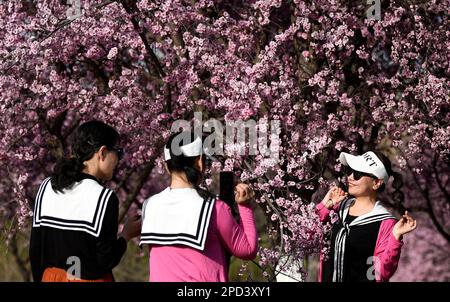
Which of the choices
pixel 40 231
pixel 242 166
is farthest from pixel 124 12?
pixel 40 231

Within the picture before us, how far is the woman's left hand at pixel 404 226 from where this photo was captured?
563cm

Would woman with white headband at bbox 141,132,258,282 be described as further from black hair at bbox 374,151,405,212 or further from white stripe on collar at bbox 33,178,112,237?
black hair at bbox 374,151,405,212

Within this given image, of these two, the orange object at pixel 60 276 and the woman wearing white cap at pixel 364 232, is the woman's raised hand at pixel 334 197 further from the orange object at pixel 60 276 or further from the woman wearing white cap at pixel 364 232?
the orange object at pixel 60 276

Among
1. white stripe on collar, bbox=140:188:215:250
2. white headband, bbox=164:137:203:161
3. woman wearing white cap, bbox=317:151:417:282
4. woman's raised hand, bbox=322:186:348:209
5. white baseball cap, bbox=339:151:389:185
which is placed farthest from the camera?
woman's raised hand, bbox=322:186:348:209

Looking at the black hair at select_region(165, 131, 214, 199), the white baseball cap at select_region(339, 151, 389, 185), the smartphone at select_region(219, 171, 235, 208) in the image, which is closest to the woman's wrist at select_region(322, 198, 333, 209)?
the white baseball cap at select_region(339, 151, 389, 185)

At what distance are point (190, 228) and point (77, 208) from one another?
0.59m

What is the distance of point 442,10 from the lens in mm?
8172

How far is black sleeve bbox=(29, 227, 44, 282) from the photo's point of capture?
5258 millimetres

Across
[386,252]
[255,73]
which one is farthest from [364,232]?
[255,73]

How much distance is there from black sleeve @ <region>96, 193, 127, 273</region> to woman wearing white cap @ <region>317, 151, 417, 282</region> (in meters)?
1.49

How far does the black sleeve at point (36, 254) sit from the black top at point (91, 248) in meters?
0.04

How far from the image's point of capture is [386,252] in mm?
5727
